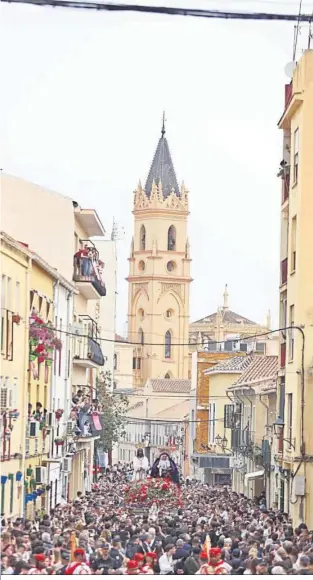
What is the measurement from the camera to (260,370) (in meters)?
37.8

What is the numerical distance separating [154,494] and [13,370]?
801 centimetres

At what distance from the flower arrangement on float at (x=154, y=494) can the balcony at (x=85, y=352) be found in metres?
3.43

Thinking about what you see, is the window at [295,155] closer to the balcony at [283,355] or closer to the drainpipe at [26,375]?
the balcony at [283,355]

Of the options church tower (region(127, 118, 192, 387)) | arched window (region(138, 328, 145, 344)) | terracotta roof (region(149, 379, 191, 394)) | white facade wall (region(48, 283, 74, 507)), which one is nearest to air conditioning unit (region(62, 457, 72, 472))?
white facade wall (region(48, 283, 74, 507))

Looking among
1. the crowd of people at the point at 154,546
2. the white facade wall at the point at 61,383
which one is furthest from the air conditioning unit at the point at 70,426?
the crowd of people at the point at 154,546

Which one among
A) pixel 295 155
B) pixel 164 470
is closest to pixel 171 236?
pixel 164 470

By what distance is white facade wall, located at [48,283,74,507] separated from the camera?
25.5 metres

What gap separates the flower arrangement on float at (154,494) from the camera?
88.1ft

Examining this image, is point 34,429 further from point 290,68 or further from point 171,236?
point 171,236

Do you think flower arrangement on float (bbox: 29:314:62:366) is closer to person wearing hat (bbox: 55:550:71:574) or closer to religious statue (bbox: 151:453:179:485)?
person wearing hat (bbox: 55:550:71:574)

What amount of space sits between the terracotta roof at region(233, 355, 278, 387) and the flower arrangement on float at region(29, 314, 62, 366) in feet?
37.4

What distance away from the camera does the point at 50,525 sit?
1886 cm

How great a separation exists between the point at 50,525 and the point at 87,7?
31.8 ft

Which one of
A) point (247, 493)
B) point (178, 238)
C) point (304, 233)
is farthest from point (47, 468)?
point (178, 238)
